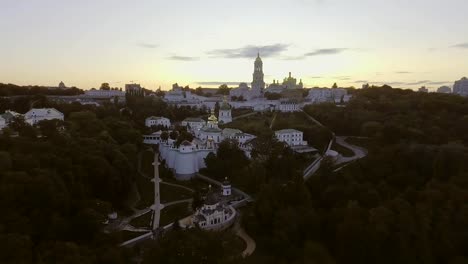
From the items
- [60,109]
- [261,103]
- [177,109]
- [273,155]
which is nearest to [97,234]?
[273,155]

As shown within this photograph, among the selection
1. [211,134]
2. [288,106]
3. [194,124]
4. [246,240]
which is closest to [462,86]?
[288,106]

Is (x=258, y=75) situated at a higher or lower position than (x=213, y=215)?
higher

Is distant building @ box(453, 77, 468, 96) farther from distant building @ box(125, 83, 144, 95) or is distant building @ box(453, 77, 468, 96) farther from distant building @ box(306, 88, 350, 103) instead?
distant building @ box(125, 83, 144, 95)

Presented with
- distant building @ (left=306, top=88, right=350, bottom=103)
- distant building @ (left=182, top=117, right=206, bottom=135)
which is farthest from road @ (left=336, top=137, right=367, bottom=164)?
distant building @ (left=306, top=88, right=350, bottom=103)

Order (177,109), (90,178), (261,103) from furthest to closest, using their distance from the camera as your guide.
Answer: (261,103), (177,109), (90,178)

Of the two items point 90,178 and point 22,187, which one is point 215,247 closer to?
point 22,187

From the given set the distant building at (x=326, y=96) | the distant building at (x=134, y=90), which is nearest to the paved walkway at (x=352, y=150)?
the distant building at (x=326, y=96)

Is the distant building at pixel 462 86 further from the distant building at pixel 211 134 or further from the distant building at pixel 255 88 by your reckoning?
the distant building at pixel 211 134

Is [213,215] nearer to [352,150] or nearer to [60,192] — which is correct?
[60,192]
